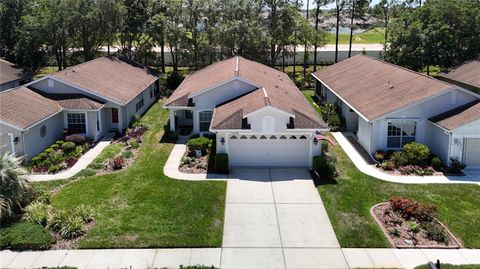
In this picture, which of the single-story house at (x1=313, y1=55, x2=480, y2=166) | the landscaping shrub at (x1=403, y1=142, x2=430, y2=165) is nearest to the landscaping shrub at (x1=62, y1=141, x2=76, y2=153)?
the single-story house at (x1=313, y1=55, x2=480, y2=166)

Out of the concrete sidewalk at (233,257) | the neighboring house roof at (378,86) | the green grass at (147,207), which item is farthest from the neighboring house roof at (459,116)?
the green grass at (147,207)

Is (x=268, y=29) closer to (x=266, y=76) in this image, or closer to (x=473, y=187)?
(x=266, y=76)

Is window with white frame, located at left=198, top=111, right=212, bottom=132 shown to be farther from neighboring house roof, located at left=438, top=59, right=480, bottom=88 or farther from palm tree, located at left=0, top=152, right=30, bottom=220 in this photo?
neighboring house roof, located at left=438, top=59, right=480, bottom=88

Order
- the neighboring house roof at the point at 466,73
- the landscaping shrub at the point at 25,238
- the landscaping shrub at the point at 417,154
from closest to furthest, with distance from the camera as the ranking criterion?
the landscaping shrub at the point at 25,238, the landscaping shrub at the point at 417,154, the neighboring house roof at the point at 466,73

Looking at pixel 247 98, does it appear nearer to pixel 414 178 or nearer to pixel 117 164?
pixel 117 164

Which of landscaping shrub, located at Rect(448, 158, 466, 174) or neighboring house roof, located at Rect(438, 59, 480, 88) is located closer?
landscaping shrub, located at Rect(448, 158, 466, 174)

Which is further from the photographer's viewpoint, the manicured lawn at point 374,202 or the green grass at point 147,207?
the manicured lawn at point 374,202

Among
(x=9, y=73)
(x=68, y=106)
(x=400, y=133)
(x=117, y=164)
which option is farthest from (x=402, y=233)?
(x=9, y=73)

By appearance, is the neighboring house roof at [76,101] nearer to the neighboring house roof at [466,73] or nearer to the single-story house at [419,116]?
the single-story house at [419,116]
